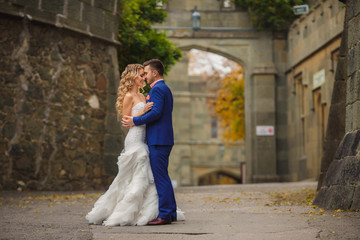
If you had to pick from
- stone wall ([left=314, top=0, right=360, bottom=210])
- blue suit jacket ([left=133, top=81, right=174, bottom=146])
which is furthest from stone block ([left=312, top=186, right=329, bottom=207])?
blue suit jacket ([left=133, top=81, right=174, bottom=146])

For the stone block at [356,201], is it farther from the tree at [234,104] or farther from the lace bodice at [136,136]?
the tree at [234,104]

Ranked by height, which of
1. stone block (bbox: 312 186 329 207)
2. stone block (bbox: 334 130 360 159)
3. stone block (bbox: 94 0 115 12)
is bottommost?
stone block (bbox: 312 186 329 207)

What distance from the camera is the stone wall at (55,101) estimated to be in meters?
13.9

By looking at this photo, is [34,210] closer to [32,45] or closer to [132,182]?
[132,182]

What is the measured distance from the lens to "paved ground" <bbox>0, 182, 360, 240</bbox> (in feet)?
21.0

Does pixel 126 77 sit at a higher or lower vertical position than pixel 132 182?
higher

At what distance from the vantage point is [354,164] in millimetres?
8508

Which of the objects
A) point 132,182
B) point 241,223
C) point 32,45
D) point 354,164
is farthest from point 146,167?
point 32,45

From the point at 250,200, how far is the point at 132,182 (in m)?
4.93

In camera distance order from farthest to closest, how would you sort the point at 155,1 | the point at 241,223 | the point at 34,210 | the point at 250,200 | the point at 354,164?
the point at 155,1 → the point at 250,200 → the point at 34,210 → the point at 354,164 → the point at 241,223

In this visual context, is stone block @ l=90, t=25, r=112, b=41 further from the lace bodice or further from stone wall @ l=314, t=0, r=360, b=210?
the lace bodice

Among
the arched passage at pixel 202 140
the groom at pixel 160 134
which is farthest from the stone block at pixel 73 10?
the arched passage at pixel 202 140

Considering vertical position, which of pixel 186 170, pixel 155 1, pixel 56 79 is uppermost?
pixel 155 1

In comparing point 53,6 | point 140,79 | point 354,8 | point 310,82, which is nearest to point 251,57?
point 310,82
